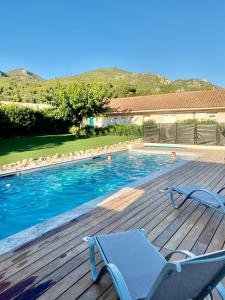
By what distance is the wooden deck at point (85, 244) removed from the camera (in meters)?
2.42

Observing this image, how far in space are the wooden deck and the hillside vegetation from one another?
2823 cm

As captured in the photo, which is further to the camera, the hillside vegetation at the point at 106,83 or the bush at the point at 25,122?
the hillside vegetation at the point at 106,83

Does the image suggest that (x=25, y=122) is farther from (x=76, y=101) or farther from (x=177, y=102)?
(x=177, y=102)

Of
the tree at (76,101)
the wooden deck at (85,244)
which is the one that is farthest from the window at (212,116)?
the wooden deck at (85,244)

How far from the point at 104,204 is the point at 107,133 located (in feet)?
62.2

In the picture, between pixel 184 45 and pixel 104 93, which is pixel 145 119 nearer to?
pixel 104 93

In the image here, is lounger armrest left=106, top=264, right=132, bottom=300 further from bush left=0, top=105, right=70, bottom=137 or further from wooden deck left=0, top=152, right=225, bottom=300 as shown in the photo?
bush left=0, top=105, right=70, bottom=137

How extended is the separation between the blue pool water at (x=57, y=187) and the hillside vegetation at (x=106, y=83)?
73.3ft

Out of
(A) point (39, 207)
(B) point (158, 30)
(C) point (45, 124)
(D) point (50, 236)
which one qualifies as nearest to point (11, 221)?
(A) point (39, 207)

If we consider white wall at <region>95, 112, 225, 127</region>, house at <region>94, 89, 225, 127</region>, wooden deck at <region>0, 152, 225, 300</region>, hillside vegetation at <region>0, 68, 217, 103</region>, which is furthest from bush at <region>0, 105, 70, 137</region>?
wooden deck at <region>0, 152, 225, 300</region>

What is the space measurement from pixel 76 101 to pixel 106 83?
30.5 m

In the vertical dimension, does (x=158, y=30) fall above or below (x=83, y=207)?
above

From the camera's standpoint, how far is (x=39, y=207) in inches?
268

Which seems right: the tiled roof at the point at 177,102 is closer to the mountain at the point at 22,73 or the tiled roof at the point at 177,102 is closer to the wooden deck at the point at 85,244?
the wooden deck at the point at 85,244
